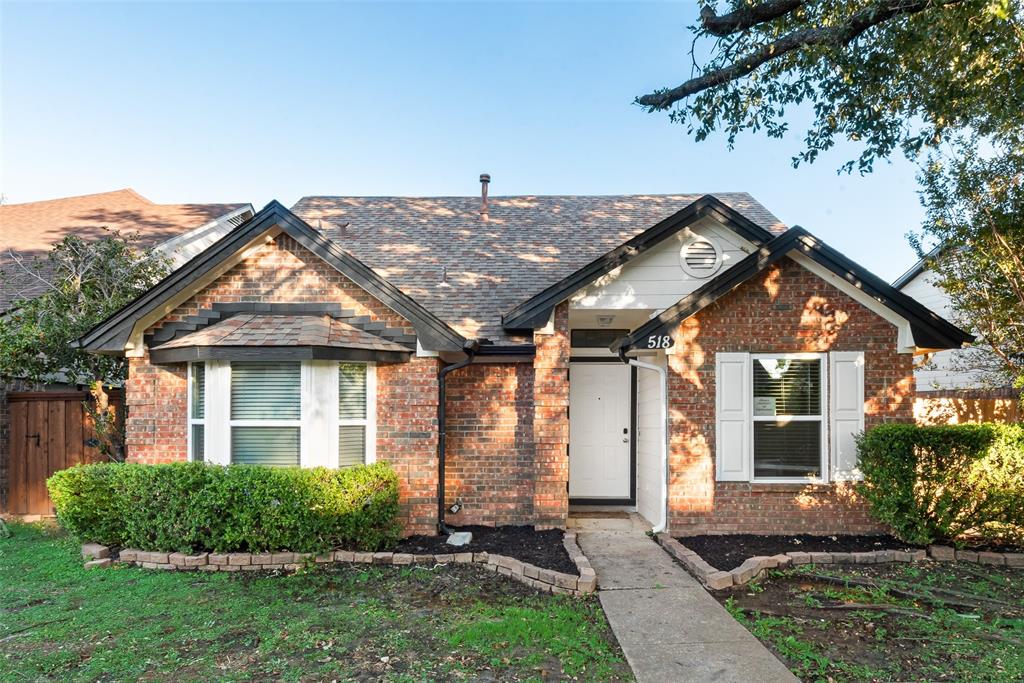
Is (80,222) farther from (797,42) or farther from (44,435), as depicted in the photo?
(797,42)

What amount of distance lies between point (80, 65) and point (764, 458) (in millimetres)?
11559

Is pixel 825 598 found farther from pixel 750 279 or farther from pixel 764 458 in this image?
pixel 750 279

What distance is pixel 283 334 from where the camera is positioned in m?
7.65

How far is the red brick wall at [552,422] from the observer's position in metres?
8.46

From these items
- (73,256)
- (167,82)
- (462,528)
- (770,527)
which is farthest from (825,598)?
(167,82)

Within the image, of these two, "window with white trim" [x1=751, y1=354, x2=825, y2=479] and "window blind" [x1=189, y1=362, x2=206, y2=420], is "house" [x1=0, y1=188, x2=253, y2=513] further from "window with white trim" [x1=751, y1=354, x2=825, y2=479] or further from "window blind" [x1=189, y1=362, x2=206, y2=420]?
"window with white trim" [x1=751, y1=354, x2=825, y2=479]

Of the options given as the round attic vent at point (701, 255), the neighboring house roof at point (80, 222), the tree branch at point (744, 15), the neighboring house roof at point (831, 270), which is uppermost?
the tree branch at point (744, 15)

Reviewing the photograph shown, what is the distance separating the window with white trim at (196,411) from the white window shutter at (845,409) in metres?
8.22

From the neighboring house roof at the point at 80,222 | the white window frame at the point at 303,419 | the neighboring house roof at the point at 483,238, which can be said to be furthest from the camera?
the neighboring house roof at the point at 80,222

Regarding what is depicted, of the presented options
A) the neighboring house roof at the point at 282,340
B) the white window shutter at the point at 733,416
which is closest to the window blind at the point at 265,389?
the neighboring house roof at the point at 282,340

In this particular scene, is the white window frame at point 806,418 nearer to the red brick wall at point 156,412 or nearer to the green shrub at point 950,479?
the green shrub at point 950,479

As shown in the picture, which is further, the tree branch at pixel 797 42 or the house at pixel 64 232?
the house at pixel 64 232

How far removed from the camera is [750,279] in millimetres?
8141

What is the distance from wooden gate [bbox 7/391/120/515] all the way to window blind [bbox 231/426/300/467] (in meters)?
4.01
